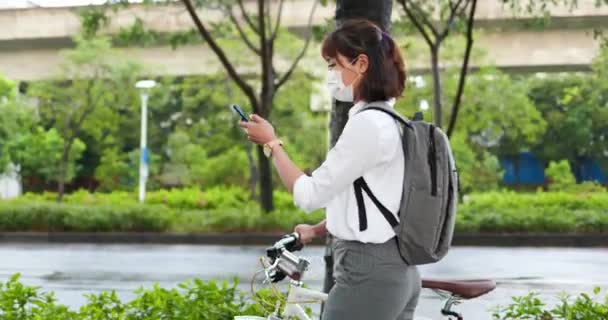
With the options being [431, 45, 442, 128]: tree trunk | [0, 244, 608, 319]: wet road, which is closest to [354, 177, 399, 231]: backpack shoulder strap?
[0, 244, 608, 319]: wet road

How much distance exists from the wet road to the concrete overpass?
41.3ft

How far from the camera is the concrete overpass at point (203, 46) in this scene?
101ft

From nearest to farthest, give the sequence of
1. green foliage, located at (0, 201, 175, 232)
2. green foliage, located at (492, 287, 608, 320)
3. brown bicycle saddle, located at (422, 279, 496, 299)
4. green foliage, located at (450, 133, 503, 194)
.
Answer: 1. brown bicycle saddle, located at (422, 279, 496, 299)
2. green foliage, located at (492, 287, 608, 320)
3. green foliage, located at (0, 201, 175, 232)
4. green foliage, located at (450, 133, 503, 194)

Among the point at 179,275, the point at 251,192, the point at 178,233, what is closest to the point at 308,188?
the point at 179,275

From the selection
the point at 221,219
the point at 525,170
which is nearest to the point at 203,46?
the point at 221,219

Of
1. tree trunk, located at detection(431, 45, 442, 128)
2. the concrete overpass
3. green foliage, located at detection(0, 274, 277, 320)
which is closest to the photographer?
green foliage, located at detection(0, 274, 277, 320)

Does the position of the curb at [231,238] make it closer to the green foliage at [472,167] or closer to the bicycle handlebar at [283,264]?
the green foliage at [472,167]

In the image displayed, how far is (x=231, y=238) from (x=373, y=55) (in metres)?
17.2

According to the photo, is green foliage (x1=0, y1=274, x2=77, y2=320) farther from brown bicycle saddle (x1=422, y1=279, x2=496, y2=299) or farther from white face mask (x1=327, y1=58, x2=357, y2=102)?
white face mask (x1=327, y1=58, x2=357, y2=102)

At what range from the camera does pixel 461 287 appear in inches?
130

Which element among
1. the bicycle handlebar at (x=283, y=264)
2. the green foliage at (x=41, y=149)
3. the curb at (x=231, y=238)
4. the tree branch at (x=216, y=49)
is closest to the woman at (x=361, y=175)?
the bicycle handlebar at (x=283, y=264)

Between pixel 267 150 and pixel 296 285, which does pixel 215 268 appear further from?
pixel 267 150

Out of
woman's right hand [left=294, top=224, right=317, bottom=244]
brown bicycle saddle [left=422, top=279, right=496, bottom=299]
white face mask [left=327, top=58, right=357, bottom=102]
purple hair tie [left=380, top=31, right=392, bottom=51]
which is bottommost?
brown bicycle saddle [left=422, top=279, right=496, bottom=299]

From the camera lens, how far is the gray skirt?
2996mm
